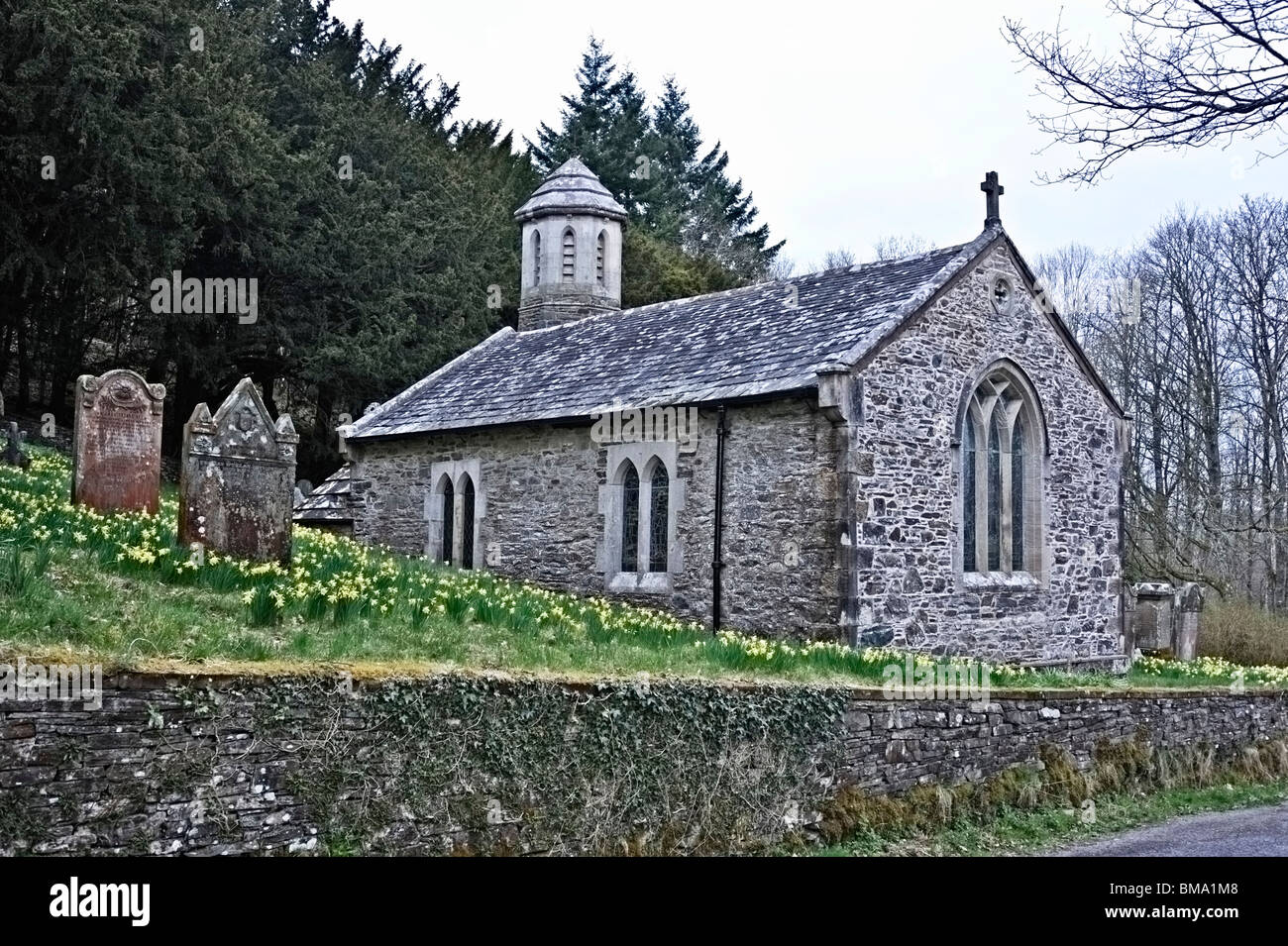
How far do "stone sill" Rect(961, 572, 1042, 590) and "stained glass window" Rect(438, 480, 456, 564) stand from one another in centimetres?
879

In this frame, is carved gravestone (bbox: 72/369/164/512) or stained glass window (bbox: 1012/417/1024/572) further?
stained glass window (bbox: 1012/417/1024/572)

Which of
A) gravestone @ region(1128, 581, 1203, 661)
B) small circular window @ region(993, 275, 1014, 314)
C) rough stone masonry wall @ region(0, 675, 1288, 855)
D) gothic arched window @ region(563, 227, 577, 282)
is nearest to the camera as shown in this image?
rough stone masonry wall @ region(0, 675, 1288, 855)

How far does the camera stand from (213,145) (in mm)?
25594

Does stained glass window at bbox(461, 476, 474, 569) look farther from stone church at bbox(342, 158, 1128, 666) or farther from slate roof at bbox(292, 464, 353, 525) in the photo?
slate roof at bbox(292, 464, 353, 525)

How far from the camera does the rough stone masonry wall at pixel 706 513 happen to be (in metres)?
14.6

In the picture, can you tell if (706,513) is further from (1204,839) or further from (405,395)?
(405,395)

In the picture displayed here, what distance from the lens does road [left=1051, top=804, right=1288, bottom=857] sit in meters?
9.41

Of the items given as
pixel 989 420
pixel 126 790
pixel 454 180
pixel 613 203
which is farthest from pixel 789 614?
pixel 454 180

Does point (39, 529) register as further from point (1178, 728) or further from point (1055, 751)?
point (1178, 728)

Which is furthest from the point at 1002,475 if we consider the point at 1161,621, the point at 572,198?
the point at 572,198

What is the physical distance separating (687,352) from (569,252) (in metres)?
9.10

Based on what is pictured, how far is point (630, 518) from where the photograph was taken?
56.6ft

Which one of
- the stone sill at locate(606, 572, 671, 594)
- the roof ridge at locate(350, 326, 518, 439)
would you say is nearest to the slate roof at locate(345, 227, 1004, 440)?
the roof ridge at locate(350, 326, 518, 439)

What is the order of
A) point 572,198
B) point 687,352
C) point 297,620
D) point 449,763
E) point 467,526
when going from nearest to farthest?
point 449,763 → point 297,620 → point 687,352 → point 467,526 → point 572,198
